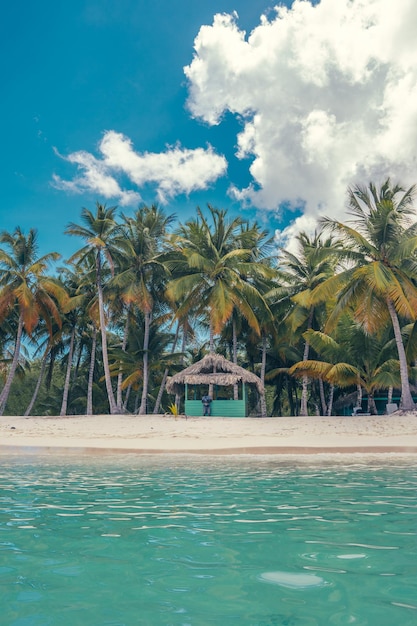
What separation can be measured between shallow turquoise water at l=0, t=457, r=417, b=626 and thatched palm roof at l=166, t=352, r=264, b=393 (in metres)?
17.9

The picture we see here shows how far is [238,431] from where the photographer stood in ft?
70.5

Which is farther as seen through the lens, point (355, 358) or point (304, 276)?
point (304, 276)

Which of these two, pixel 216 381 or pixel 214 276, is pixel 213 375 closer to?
pixel 216 381

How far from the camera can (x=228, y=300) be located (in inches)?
1123

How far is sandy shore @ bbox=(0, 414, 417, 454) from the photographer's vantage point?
15133 mm

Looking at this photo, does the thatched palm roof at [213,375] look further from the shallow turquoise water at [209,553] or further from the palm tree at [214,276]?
the shallow turquoise water at [209,553]

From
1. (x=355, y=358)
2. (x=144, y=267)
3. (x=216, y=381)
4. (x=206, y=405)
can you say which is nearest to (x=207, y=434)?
(x=206, y=405)

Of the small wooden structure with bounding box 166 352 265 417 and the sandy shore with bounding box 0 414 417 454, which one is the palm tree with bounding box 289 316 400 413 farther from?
the sandy shore with bounding box 0 414 417 454

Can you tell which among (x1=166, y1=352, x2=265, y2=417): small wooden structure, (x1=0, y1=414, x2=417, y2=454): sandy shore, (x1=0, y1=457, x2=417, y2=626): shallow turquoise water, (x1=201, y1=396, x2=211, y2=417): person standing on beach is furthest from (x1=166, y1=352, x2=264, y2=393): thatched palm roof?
(x1=0, y1=457, x2=417, y2=626): shallow turquoise water

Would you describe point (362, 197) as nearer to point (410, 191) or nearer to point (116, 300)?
point (410, 191)

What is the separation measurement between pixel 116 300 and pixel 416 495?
28.4 meters

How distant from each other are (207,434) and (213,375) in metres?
6.40

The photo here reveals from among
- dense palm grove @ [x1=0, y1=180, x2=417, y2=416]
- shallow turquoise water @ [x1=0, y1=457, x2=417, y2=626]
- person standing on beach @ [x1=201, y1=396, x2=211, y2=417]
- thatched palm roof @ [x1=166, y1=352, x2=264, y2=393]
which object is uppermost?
dense palm grove @ [x1=0, y1=180, x2=417, y2=416]

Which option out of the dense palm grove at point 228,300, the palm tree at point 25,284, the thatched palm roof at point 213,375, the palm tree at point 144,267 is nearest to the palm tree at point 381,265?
the dense palm grove at point 228,300
